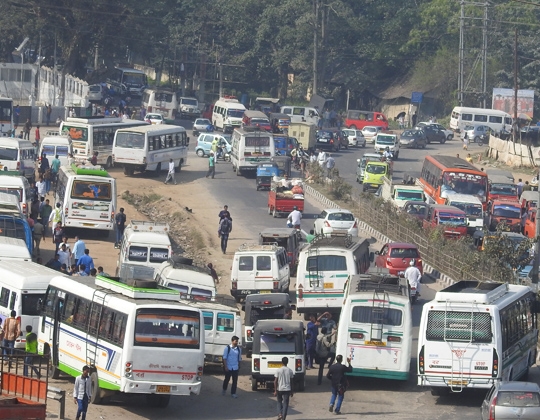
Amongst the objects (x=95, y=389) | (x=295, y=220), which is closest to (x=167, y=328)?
(x=95, y=389)

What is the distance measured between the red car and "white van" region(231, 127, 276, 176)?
22.7 metres

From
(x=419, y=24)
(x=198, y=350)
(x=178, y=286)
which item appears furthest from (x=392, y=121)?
(x=198, y=350)

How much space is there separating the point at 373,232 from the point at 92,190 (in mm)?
10206

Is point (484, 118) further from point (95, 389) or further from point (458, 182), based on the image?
point (95, 389)

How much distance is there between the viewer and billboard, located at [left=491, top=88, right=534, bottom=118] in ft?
304

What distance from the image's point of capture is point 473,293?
25031 millimetres

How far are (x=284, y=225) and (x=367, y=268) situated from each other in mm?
12929

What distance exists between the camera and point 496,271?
3594cm

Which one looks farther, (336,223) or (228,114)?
(228,114)

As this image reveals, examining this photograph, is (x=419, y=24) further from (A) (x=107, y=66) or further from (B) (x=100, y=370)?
(B) (x=100, y=370)

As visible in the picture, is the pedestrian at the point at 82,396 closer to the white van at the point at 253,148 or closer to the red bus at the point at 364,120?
the white van at the point at 253,148

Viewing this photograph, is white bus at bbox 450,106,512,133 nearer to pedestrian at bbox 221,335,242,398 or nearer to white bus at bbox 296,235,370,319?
white bus at bbox 296,235,370,319

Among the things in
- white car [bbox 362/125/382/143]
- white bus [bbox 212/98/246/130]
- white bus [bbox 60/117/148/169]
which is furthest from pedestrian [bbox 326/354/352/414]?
white car [bbox 362/125/382/143]

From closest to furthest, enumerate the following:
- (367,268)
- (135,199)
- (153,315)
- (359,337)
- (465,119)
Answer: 1. (153,315)
2. (359,337)
3. (367,268)
4. (135,199)
5. (465,119)
